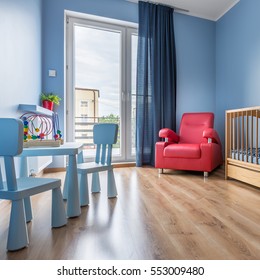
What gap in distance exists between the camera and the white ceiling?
3.38 m

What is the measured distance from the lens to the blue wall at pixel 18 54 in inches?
67.8

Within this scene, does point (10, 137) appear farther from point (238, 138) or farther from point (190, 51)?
point (190, 51)

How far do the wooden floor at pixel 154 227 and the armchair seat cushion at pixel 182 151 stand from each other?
0.59 meters

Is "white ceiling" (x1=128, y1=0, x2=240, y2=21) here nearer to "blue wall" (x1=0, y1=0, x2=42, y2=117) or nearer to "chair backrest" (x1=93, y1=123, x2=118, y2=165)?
"blue wall" (x1=0, y1=0, x2=42, y2=117)

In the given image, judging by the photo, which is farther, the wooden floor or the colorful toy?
the colorful toy

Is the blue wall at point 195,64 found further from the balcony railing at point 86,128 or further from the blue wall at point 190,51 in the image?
the balcony railing at point 86,128

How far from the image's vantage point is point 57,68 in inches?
119

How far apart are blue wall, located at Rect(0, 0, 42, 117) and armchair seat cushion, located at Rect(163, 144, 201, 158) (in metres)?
1.83

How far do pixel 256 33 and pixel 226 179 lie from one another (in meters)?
2.14

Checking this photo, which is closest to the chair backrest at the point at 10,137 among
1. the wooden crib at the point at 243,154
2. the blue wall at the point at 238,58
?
the wooden crib at the point at 243,154

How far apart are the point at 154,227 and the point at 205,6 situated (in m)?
3.74

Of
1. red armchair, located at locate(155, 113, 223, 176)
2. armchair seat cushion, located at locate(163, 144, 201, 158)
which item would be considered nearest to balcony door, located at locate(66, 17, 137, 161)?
red armchair, located at locate(155, 113, 223, 176)

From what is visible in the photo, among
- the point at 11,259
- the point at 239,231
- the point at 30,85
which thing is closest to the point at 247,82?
the point at 239,231
